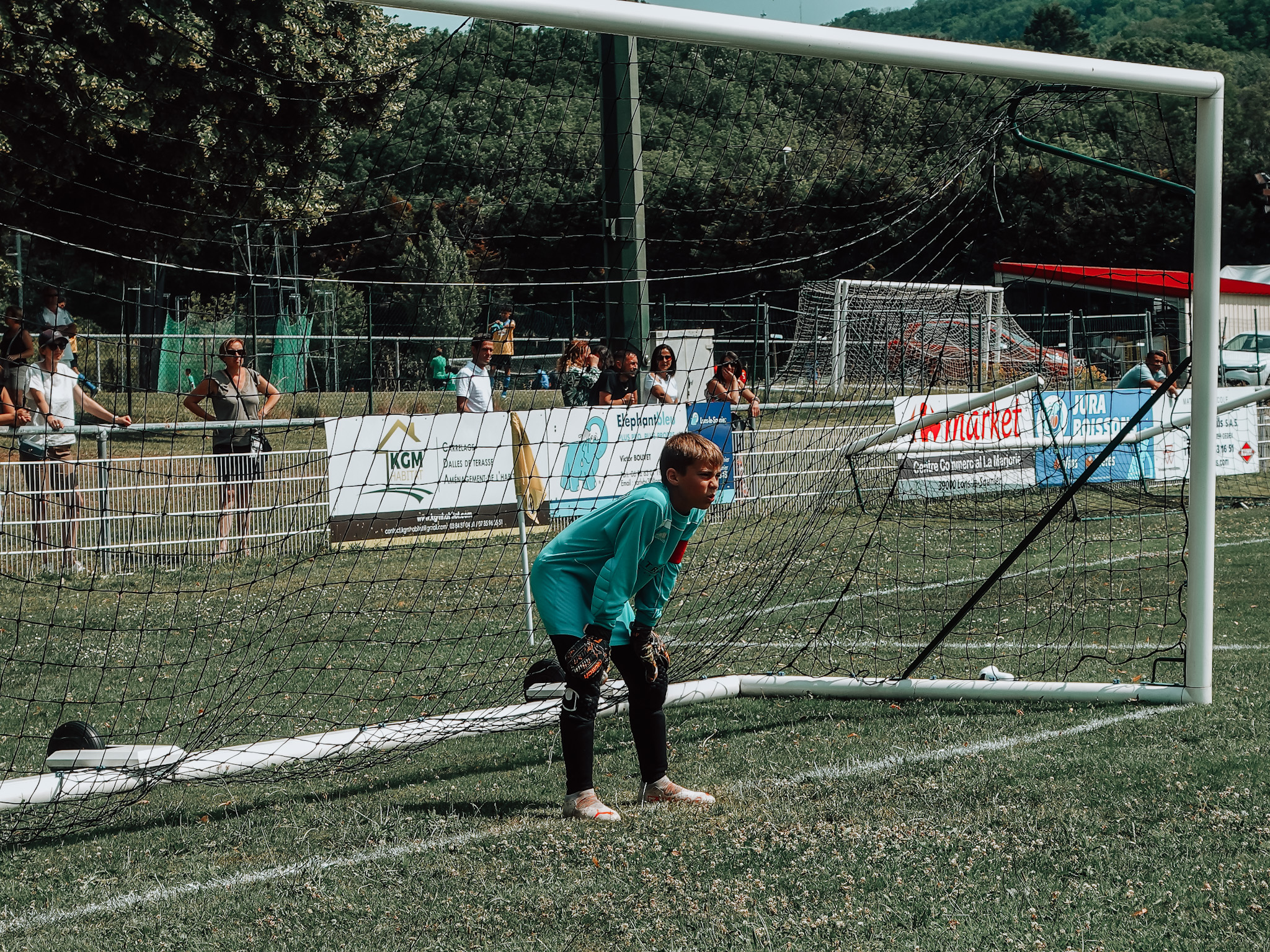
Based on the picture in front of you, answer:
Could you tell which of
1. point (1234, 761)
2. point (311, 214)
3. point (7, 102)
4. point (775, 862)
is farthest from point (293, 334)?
point (1234, 761)

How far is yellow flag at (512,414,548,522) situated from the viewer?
7.65 metres

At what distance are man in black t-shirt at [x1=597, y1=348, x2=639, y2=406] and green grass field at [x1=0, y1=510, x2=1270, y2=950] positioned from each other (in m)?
2.41

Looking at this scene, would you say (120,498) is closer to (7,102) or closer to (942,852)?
(7,102)

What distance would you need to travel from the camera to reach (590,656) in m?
4.39

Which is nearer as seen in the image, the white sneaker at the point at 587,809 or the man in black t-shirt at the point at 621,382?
the white sneaker at the point at 587,809

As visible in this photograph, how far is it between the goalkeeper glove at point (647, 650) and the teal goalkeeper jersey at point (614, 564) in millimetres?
33

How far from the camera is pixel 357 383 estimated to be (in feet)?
24.8

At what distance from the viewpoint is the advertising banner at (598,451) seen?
9.33 meters

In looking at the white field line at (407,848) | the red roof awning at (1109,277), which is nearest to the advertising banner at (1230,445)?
the red roof awning at (1109,277)

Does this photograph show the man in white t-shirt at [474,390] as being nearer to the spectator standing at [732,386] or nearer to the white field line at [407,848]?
the spectator standing at [732,386]

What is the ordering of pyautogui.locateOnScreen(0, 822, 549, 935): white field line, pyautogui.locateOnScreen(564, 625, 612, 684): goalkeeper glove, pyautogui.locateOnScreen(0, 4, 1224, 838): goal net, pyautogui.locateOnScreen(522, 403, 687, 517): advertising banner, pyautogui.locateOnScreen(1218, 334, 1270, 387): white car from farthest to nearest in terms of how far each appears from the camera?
pyautogui.locateOnScreen(1218, 334, 1270, 387): white car, pyautogui.locateOnScreen(522, 403, 687, 517): advertising banner, pyautogui.locateOnScreen(0, 4, 1224, 838): goal net, pyautogui.locateOnScreen(564, 625, 612, 684): goalkeeper glove, pyautogui.locateOnScreen(0, 822, 549, 935): white field line

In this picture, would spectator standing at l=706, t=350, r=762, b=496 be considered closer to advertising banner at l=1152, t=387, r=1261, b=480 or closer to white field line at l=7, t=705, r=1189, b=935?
white field line at l=7, t=705, r=1189, b=935

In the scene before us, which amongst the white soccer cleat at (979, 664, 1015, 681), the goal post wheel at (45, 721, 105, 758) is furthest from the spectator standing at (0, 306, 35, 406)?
the white soccer cleat at (979, 664, 1015, 681)

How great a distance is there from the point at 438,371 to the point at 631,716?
4016mm
